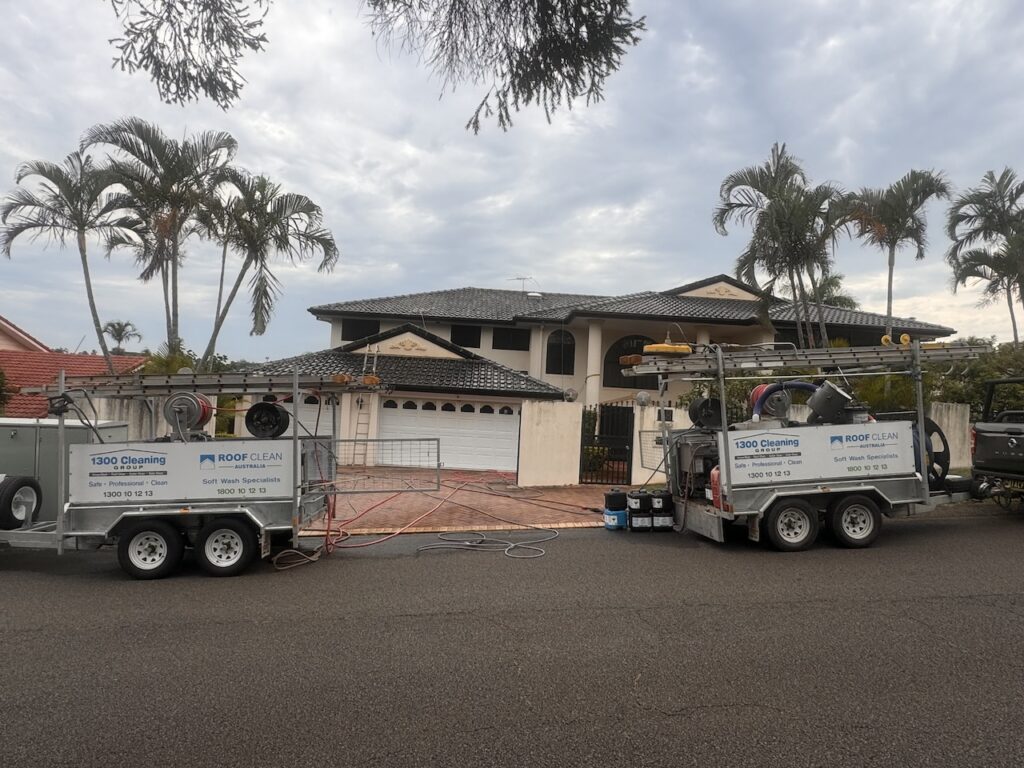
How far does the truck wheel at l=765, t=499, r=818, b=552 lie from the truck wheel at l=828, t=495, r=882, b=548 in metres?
0.24

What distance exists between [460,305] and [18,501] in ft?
63.4

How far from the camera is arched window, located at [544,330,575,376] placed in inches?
923

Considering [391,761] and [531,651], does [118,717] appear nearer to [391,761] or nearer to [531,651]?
[391,761]

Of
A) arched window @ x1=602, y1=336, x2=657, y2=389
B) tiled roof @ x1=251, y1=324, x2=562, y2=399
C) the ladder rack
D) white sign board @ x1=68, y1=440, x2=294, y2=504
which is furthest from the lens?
arched window @ x1=602, y1=336, x2=657, y2=389

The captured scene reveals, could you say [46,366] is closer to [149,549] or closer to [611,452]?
[149,549]

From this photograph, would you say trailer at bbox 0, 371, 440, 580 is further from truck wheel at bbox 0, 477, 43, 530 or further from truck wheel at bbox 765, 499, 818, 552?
truck wheel at bbox 765, 499, 818, 552

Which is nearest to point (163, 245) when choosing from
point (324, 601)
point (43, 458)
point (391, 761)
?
point (43, 458)

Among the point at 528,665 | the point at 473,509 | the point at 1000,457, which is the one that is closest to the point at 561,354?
the point at 473,509

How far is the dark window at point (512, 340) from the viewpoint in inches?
947

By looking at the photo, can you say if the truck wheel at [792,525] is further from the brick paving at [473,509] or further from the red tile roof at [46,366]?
the red tile roof at [46,366]

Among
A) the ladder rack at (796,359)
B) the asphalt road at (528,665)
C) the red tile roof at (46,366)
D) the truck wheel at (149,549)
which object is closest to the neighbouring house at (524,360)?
the red tile roof at (46,366)

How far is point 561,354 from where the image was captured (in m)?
23.5

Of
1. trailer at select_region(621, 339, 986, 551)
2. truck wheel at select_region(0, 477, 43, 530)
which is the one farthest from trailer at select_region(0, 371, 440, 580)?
trailer at select_region(621, 339, 986, 551)

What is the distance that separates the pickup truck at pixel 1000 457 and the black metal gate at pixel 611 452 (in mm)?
5944
